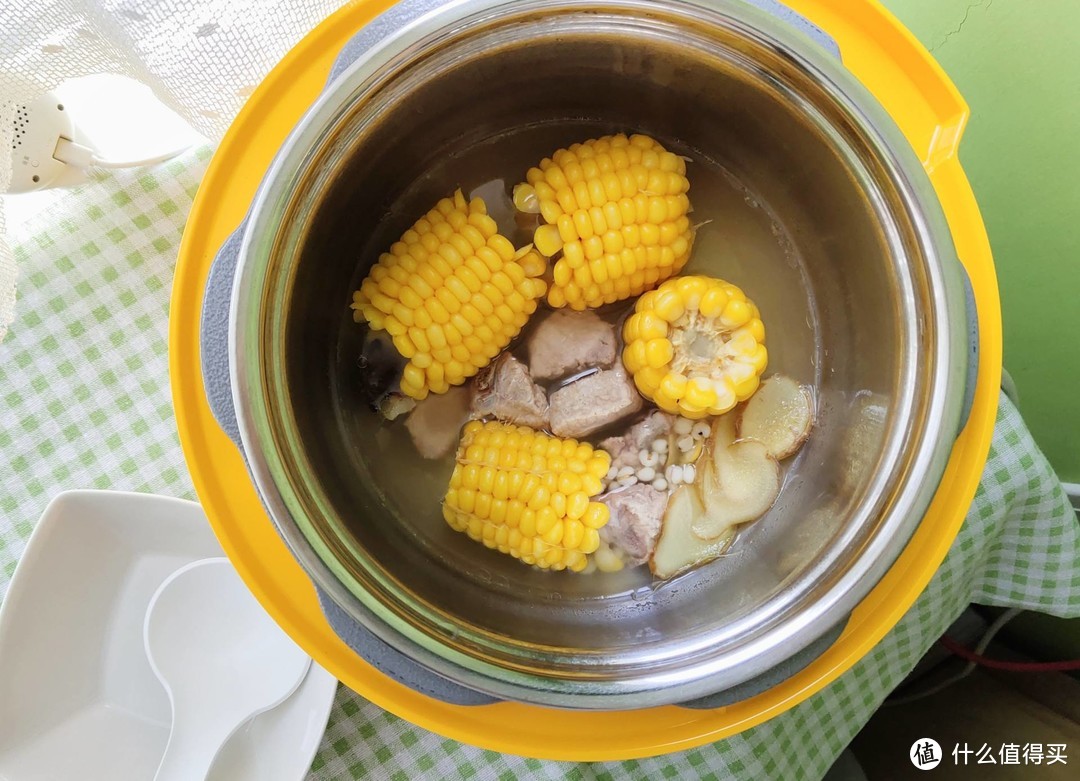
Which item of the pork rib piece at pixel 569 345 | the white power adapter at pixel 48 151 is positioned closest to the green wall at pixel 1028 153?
the pork rib piece at pixel 569 345

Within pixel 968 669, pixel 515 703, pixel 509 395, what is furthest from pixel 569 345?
pixel 968 669

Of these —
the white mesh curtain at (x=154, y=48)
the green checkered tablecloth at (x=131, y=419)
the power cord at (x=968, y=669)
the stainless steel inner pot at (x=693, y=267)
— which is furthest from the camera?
the power cord at (x=968, y=669)

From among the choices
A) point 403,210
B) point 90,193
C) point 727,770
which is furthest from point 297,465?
point 727,770

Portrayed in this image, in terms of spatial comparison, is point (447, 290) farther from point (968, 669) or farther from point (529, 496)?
point (968, 669)

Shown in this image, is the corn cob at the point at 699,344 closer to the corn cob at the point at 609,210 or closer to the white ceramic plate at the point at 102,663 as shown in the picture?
the corn cob at the point at 609,210

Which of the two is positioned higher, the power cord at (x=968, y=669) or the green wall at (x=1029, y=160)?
the green wall at (x=1029, y=160)

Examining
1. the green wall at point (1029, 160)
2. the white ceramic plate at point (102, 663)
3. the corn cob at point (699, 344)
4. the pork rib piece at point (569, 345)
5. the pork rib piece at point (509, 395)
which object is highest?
the green wall at point (1029, 160)
